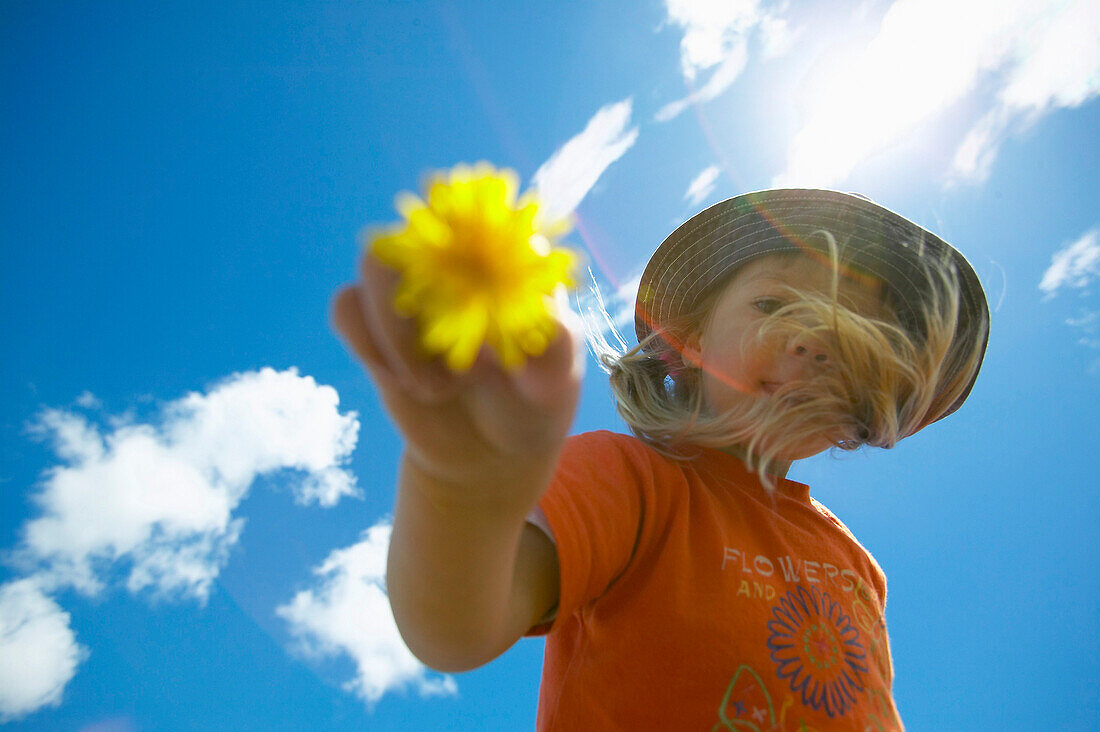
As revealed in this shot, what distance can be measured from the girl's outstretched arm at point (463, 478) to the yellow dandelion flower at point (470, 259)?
A: 0.16 ft

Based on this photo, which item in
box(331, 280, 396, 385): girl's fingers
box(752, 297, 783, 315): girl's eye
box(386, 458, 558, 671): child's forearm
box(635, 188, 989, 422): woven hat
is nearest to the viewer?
box(331, 280, 396, 385): girl's fingers

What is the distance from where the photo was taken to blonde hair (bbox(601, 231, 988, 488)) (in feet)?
5.79

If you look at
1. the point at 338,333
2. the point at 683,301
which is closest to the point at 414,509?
the point at 338,333

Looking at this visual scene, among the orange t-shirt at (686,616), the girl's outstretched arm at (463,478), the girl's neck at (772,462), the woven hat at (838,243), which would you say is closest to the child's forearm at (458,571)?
the girl's outstretched arm at (463,478)

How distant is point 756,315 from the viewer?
2016mm


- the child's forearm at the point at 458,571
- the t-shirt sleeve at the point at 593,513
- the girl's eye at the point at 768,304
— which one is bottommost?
the child's forearm at the point at 458,571

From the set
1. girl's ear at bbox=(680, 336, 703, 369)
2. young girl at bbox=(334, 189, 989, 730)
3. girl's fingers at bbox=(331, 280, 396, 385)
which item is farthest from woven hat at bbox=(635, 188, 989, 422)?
girl's fingers at bbox=(331, 280, 396, 385)

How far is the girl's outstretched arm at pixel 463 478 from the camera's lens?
2.06 feet

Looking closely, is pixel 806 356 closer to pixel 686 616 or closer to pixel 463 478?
pixel 686 616

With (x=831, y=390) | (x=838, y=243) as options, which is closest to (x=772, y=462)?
(x=831, y=390)

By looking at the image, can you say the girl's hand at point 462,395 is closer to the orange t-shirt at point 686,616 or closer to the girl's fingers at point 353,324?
the girl's fingers at point 353,324

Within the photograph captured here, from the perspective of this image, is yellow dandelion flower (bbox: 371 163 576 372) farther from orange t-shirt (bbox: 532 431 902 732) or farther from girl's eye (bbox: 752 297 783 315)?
girl's eye (bbox: 752 297 783 315)

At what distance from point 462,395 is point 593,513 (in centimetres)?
72

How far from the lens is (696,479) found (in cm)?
172
